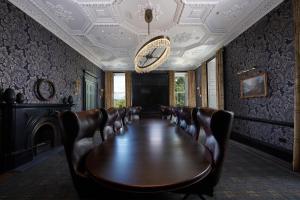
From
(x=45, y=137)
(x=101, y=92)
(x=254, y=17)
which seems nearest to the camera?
(x=254, y=17)

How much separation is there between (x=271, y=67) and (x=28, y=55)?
4969 millimetres

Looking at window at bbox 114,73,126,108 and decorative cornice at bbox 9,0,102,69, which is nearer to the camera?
decorative cornice at bbox 9,0,102,69

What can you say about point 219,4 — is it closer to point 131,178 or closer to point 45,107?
point 131,178

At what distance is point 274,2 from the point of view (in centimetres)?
322

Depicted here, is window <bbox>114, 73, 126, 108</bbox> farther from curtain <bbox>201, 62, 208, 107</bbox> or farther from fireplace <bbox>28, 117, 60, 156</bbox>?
fireplace <bbox>28, 117, 60, 156</bbox>

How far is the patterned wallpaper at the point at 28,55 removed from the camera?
2.83 meters

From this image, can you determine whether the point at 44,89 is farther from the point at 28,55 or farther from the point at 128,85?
the point at 128,85

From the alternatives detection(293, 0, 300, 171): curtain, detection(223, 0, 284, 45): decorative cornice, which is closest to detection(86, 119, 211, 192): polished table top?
detection(293, 0, 300, 171): curtain

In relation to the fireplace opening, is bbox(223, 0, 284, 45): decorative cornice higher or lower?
higher

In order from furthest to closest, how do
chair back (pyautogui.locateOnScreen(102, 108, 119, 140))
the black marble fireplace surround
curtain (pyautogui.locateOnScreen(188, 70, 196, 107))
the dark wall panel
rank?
the dark wall panel < curtain (pyautogui.locateOnScreen(188, 70, 196, 107)) < the black marble fireplace surround < chair back (pyautogui.locateOnScreen(102, 108, 119, 140))

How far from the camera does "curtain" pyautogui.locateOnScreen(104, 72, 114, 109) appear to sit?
9.03 m

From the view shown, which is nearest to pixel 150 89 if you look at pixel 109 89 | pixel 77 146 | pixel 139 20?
pixel 109 89

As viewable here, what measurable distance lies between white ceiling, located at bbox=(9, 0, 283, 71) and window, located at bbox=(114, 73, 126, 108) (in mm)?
3543

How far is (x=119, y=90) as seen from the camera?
9.49 metres
